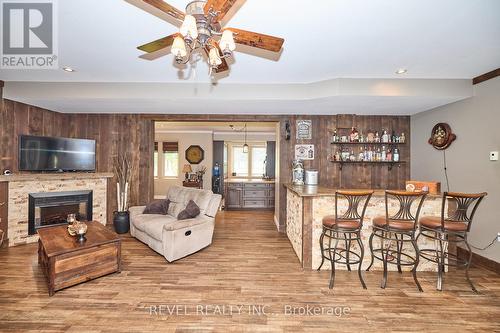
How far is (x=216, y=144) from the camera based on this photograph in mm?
8227

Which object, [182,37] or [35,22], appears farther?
[35,22]

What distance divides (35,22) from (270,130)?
6308 millimetres

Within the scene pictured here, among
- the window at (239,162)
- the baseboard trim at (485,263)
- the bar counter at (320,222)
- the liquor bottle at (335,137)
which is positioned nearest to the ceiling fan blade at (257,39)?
the bar counter at (320,222)

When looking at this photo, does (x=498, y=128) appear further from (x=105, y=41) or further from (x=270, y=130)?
(x=270, y=130)

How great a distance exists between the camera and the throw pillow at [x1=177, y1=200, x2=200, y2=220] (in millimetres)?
3568

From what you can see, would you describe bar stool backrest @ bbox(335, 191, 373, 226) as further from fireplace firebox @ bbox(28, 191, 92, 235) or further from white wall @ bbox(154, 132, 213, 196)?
white wall @ bbox(154, 132, 213, 196)

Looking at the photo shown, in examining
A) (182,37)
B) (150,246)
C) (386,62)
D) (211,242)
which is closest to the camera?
(182,37)

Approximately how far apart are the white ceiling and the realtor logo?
11cm

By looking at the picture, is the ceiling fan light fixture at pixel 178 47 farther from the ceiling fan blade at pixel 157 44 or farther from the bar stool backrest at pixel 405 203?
the bar stool backrest at pixel 405 203

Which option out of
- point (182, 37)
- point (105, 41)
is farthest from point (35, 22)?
point (182, 37)

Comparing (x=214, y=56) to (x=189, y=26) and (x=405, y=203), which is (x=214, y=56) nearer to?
(x=189, y=26)

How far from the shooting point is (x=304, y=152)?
4676 mm

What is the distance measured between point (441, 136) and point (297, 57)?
9.92 feet

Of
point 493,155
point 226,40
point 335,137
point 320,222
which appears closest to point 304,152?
point 335,137
